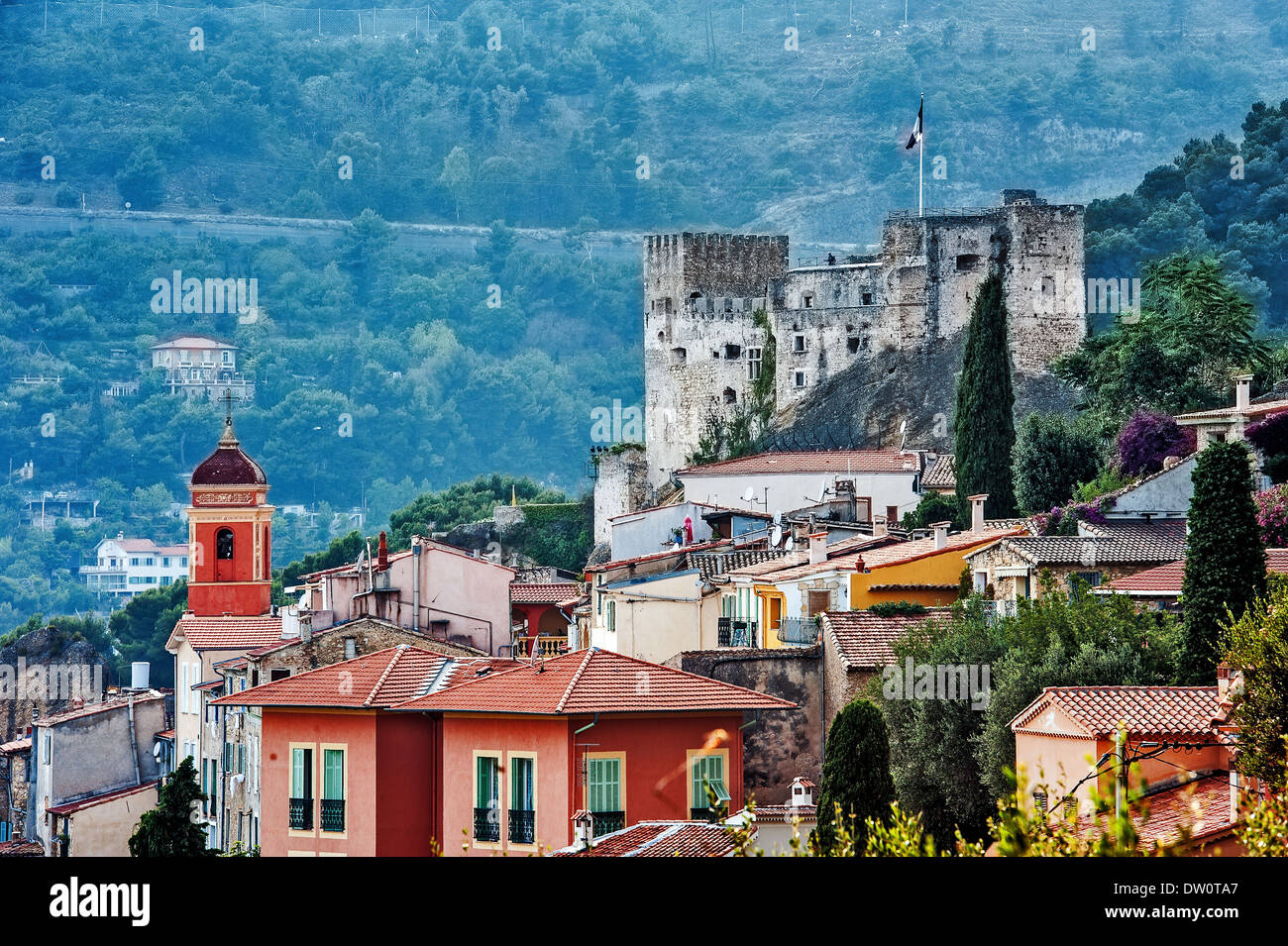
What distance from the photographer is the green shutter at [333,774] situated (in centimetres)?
2969

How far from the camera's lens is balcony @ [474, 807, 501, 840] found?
27.5m

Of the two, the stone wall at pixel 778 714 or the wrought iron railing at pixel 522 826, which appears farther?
the stone wall at pixel 778 714

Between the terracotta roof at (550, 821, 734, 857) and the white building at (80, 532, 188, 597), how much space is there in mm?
125262

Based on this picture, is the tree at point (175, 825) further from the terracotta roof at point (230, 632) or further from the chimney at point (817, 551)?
the chimney at point (817, 551)

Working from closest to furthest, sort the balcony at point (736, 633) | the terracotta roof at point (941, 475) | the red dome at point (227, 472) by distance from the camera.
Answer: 1. the balcony at point (736, 633)
2. the red dome at point (227, 472)
3. the terracotta roof at point (941, 475)

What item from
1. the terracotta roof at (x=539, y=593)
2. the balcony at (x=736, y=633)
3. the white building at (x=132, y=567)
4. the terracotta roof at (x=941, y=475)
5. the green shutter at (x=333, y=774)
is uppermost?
the terracotta roof at (x=941, y=475)

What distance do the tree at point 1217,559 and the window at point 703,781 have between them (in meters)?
5.86

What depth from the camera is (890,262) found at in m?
85.2

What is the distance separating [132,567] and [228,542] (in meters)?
91.9

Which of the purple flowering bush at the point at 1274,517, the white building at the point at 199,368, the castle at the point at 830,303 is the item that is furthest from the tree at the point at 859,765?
the white building at the point at 199,368

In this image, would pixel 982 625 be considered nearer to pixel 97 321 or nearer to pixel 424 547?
pixel 424 547

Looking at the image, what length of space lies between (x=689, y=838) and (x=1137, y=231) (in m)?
98.6

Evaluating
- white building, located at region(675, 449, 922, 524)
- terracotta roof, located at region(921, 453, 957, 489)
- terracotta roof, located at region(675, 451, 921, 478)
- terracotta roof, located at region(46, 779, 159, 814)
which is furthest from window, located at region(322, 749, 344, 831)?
terracotta roof, located at region(675, 451, 921, 478)

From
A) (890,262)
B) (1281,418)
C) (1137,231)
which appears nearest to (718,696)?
(1281,418)
